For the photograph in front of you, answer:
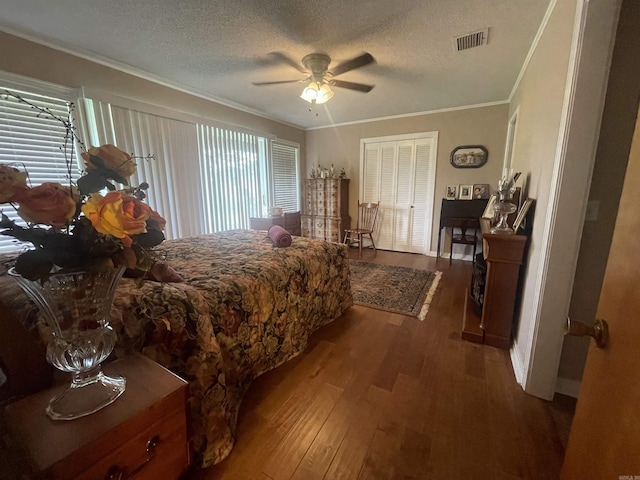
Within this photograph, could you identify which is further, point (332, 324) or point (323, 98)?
point (323, 98)

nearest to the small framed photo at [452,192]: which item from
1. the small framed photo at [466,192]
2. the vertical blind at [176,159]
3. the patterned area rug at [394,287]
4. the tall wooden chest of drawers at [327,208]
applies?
the small framed photo at [466,192]

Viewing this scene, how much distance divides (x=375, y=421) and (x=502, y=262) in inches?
55.6

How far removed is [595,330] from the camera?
0.61m

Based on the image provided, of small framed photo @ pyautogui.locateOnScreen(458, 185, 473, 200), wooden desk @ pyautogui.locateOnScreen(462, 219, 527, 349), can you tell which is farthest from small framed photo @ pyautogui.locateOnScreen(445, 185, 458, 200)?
wooden desk @ pyautogui.locateOnScreen(462, 219, 527, 349)

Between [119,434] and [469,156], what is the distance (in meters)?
4.84

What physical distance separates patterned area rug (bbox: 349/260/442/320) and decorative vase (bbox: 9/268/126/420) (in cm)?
226

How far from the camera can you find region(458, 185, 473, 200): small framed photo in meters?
4.16

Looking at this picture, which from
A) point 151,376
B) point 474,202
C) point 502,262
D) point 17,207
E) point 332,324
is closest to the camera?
point 17,207

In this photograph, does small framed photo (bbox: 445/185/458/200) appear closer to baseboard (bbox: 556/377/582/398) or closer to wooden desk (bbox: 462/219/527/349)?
wooden desk (bbox: 462/219/527/349)

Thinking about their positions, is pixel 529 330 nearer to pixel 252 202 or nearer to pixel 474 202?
pixel 474 202

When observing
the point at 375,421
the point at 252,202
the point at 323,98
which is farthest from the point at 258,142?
the point at 375,421

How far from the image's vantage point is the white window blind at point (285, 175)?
4816mm

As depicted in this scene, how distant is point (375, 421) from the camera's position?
1.38 metres

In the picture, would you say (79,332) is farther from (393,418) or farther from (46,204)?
(393,418)
